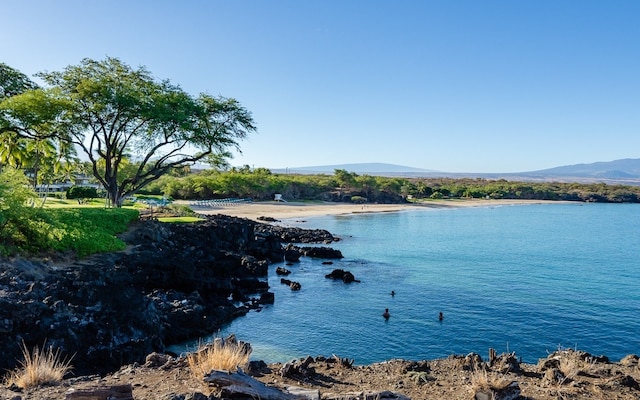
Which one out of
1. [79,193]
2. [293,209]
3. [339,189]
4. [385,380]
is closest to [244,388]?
[385,380]

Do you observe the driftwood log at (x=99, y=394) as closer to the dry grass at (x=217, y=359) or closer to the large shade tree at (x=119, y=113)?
the dry grass at (x=217, y=359)

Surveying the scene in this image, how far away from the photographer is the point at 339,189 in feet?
388

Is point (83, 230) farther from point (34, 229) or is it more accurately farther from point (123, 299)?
point (123, 299)

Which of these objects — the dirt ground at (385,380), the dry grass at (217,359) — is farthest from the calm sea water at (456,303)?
the dry grass at (217,359)

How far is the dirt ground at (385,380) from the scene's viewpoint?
8719mm

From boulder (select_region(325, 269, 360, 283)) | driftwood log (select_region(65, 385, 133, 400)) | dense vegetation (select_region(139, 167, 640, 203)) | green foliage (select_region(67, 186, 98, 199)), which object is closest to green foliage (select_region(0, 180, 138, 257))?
driftwood log (select_region(65, 385, 133, 400))

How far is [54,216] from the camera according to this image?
19.0m

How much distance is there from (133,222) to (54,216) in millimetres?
8337

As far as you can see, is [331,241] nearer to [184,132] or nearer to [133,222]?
[184,132]

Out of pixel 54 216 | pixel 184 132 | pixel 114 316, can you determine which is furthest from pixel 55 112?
pixel 114 316

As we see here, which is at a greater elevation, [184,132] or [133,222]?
[184,132]

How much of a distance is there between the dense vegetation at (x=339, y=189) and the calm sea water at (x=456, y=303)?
1781 inches

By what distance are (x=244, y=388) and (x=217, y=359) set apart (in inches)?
54.5

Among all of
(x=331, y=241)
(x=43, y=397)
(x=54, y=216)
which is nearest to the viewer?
(x=43, y=397)
